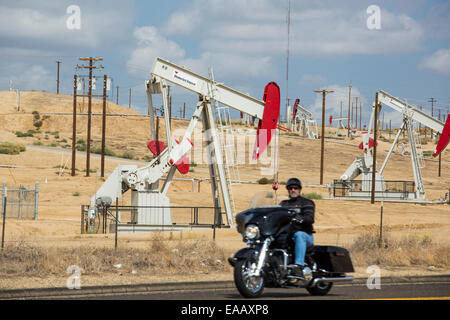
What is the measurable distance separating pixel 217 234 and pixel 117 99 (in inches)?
4164

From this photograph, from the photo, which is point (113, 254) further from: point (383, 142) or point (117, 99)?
point (117, 99)

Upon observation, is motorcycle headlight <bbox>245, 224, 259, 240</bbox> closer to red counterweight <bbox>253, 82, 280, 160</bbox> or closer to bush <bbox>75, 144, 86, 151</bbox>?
red counterweight <bbox>253, 82, 280, 160</bbox>

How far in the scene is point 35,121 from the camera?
331 ft

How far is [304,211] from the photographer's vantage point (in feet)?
32.1

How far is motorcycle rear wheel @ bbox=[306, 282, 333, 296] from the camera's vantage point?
10.3 metres

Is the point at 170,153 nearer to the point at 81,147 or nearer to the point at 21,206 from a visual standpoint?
the point at 21,206

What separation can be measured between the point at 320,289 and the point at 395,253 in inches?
224

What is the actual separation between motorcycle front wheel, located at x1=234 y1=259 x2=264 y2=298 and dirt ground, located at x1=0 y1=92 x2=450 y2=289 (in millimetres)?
1295

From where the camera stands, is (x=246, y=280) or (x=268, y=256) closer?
(x=246, y=280)

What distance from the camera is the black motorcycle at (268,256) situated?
30.5ft

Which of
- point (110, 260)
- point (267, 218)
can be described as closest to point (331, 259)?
point (267, 218)

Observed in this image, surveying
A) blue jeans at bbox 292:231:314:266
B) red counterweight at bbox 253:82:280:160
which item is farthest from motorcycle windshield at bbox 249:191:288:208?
red counterweight at bbox 253:82:280:160

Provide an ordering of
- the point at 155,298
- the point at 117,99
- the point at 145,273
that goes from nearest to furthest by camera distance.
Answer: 1. the point at 155,298
2. the point at 145,273
3. the point at 117,99
